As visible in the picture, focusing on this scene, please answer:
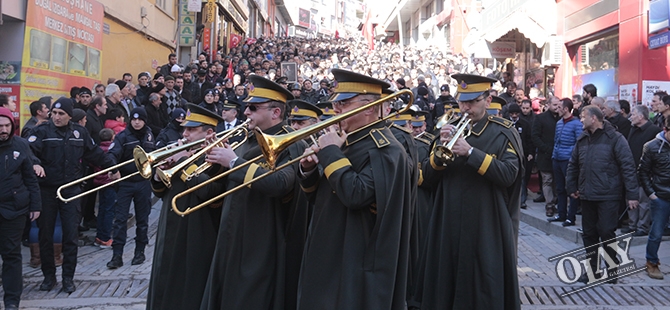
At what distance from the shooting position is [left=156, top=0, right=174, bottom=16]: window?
21944mm

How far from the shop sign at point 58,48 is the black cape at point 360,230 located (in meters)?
8.46

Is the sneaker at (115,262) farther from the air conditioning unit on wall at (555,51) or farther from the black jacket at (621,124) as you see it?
the air conditioning unit on wall at (555,51)

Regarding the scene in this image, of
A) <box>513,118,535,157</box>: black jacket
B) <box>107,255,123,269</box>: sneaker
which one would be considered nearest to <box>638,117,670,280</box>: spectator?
<box>513,118,535,157</box>: black jacket

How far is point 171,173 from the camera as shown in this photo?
4.63 m

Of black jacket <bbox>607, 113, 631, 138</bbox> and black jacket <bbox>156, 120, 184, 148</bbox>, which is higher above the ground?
black jacket <bbox>607, 113, 631, 138</bbox>

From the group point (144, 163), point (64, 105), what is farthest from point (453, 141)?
point (64, 105)

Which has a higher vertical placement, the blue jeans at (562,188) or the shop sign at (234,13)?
the shop sign at (234,13)

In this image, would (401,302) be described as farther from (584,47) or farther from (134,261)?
(584,47)

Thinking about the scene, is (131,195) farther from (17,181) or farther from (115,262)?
(17,181)

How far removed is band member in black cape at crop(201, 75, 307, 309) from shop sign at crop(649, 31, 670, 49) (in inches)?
357

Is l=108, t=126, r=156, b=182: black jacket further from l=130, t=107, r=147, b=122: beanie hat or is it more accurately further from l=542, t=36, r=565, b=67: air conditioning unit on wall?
l=542, t=36, r=565, b=67: air conditioning unit on wall

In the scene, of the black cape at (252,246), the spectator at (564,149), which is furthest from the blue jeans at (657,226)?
the black cape at (252,246)

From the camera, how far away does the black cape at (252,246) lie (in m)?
4.33

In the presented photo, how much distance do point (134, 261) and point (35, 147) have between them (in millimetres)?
1867
